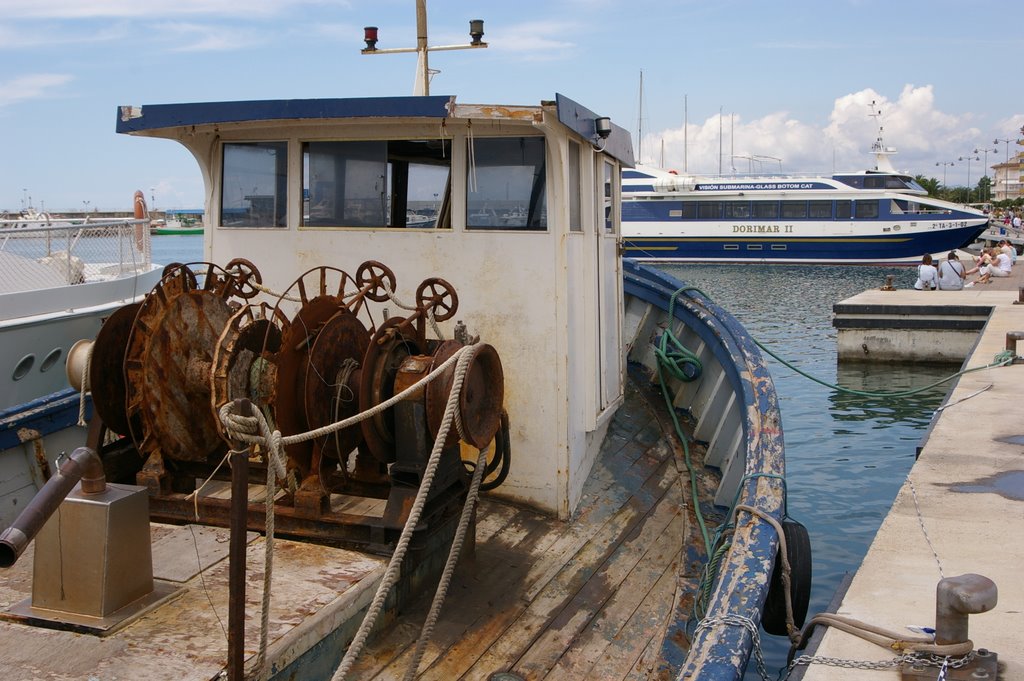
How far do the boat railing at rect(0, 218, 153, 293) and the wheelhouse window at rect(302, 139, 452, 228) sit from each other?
532cm

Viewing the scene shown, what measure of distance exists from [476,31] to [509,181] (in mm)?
2624

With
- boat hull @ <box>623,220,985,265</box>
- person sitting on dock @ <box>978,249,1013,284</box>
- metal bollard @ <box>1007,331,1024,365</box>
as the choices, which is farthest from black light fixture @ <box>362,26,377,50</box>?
boat hull @ <box>623,220,985,265</box>

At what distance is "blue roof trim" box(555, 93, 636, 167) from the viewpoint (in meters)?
5.30

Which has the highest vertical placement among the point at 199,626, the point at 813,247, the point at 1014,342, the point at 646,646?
the point at 813,247

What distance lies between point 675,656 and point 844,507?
23.3 feet

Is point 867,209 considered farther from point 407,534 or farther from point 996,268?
point 407,534

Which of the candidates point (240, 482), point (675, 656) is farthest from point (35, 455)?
point (675, 656)

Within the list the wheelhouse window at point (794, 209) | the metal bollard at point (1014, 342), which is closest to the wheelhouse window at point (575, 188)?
the metal bollard at point (1014, 342)

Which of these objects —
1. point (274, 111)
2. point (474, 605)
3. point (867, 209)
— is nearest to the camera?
point (474, 605)

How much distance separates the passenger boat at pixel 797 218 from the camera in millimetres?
44188

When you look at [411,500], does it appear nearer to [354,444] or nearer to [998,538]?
[354,444]

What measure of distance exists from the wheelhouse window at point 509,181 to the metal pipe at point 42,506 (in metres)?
2.99

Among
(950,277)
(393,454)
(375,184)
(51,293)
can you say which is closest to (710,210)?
(950,277)

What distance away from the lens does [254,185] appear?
248 inches
